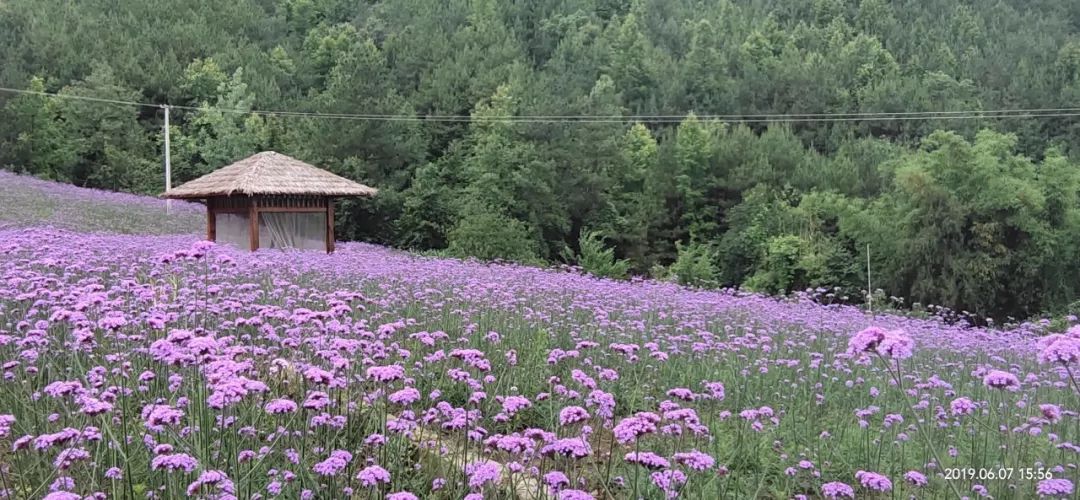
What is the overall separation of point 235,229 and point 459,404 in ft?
46.6

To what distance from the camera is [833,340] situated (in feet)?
27.1

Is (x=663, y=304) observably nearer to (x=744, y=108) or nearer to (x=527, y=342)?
(x=527, y=342)

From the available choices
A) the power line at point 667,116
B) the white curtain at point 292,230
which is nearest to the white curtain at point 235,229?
the white curtain at point 292,230

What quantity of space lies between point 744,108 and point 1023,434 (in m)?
43.4

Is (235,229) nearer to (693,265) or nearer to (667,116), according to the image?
(693,265)

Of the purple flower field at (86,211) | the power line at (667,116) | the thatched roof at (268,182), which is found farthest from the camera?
the power line at (667,116)

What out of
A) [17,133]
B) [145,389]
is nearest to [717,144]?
[17,133]

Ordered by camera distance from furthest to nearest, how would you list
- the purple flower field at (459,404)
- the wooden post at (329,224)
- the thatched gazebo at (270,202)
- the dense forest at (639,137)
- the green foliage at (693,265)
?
the green foliage at (693,265), the dense forest at (639,137), the wooden post at (329,224), the thatched gazebo at (270,202), the purple flower field at (459,404)

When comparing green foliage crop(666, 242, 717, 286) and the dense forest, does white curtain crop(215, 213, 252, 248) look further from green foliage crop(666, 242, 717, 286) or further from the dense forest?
green foliage crop(666, 242, 717, 286)

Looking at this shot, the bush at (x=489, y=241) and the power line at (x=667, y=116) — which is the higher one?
the power line at (x=667, y=116)

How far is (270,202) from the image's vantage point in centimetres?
1731

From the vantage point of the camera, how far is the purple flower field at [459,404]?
115 inches

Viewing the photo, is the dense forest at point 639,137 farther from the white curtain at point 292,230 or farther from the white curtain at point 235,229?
the white curtain at point 235,229

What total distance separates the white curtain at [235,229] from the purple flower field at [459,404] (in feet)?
30.0
